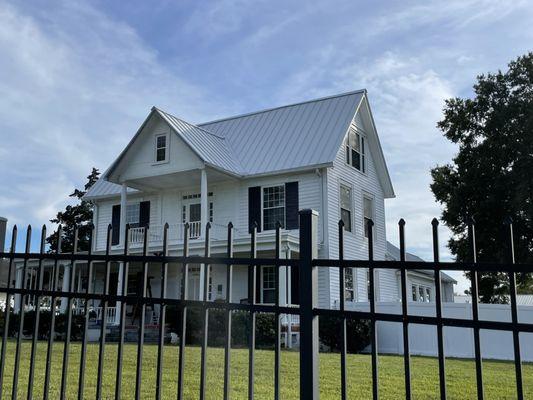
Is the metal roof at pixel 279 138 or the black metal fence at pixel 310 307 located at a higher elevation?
the metal roof at pixel 279 138

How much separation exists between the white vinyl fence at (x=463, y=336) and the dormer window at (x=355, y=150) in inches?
300

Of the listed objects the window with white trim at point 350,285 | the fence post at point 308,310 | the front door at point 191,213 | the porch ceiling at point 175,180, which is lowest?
the fence post at point 308,310

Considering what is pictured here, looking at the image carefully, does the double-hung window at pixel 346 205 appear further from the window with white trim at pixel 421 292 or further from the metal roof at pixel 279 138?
the window with white trim at pixel 421 292

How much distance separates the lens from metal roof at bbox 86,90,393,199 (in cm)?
2050

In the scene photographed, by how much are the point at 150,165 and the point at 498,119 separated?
16176 mm

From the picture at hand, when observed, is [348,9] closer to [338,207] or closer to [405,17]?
[405,17]

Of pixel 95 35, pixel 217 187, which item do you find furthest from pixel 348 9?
pixel 217 187

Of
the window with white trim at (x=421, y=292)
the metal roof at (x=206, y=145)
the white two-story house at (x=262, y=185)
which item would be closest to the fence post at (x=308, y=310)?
the white two-story house at (x=262, y=185)

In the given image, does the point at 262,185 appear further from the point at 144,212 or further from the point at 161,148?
the point at 144,212

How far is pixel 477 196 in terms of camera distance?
25.7 metres

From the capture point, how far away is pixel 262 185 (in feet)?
69.2

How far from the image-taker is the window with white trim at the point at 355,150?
22094mm

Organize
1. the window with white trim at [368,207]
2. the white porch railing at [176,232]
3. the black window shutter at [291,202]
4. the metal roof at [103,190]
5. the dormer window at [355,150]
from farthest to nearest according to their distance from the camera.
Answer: the metal roof at [103,190]
the window with white trim at [368,207]
the dormer window at [355,150]
the white porch railing at [176,232]
the black window shutter at [291,202]

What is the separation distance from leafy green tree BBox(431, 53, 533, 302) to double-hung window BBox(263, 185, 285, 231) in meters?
8.92
